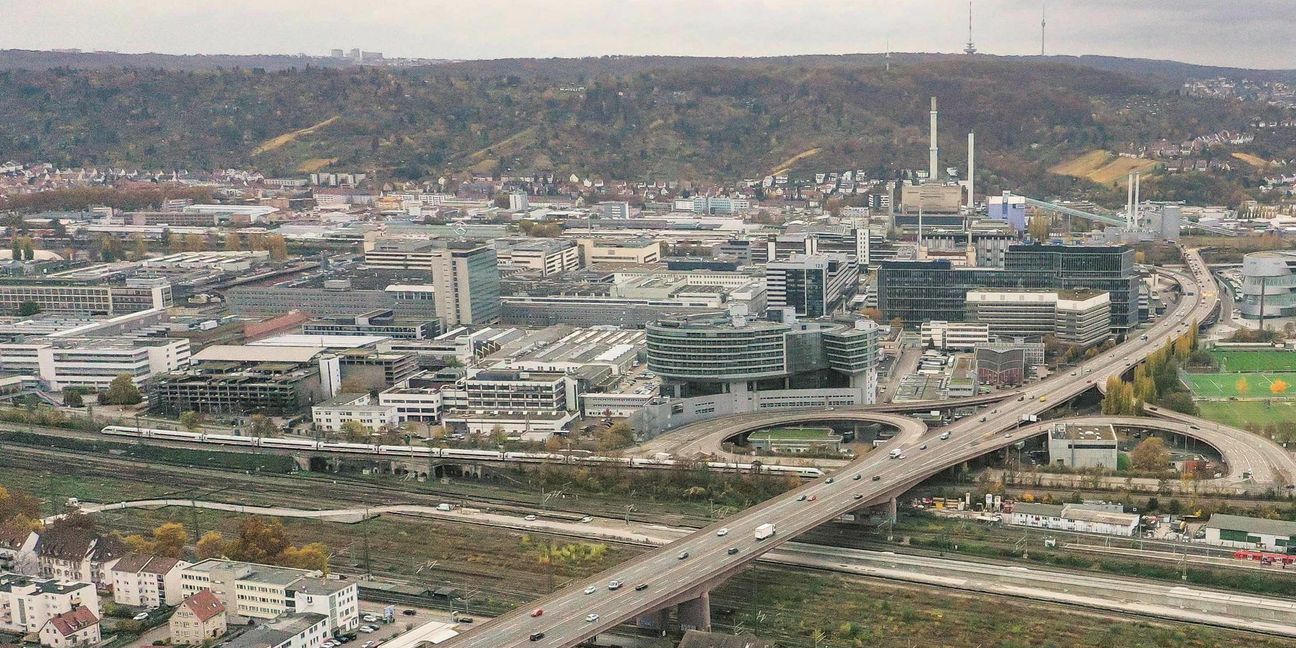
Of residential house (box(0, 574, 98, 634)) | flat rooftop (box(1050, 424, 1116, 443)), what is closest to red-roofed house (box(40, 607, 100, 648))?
residential house (box(0, 574, 98, 634))

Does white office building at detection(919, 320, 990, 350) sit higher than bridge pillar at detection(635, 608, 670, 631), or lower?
higher

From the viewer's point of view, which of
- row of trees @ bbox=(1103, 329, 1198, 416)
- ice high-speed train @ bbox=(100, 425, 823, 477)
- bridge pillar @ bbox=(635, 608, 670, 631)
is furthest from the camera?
row of trees @ bbox=(1103, 329, 1198, 416)

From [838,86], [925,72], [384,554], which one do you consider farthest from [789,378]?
[925,72]

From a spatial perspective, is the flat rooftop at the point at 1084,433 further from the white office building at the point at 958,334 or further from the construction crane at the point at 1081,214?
the construction crane at the point at 1081,214

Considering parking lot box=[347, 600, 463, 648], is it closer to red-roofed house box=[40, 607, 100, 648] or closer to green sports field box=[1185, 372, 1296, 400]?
red-roofed house box=[40, 607, 100, 648]

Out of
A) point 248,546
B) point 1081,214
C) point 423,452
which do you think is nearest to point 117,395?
point 423,452

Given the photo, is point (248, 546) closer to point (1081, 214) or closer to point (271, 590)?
point (271, 590)

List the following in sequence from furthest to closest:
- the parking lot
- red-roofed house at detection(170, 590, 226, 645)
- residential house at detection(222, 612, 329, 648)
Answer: red-roofed house at detection(170, 590, 226, 645) → the parking lot → residential house at detection(222, 612, 329, 648)
